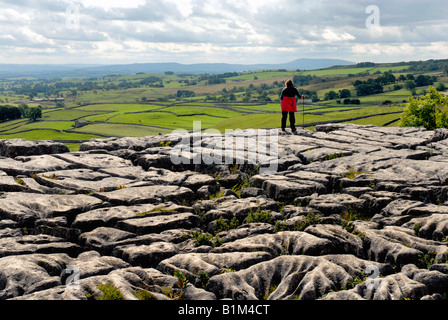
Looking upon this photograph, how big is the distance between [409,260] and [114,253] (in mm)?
11094

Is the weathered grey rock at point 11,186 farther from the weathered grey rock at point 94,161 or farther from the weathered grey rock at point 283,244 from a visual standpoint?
the weathered grey rock at point 283,244

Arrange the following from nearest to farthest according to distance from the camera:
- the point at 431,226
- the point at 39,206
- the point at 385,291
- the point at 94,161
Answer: the point at 385,291, the point at 431,226, the point at 39,206, the point at 94,161

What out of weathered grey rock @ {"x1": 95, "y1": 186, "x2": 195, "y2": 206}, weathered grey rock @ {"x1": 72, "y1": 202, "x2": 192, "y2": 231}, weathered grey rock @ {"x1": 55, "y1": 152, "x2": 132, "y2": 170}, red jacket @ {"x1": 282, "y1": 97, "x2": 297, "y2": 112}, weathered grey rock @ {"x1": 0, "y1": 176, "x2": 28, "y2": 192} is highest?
red jacket @ {"x1": 282, "y1": 97, "x2": 297, "y2": 112}

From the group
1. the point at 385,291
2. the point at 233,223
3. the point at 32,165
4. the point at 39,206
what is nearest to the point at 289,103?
the point at 233,223

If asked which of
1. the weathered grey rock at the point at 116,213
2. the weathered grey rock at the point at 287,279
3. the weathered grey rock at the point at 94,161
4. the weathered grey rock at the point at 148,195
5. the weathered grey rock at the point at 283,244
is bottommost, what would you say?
the weathered grey rock at the point at 287,279

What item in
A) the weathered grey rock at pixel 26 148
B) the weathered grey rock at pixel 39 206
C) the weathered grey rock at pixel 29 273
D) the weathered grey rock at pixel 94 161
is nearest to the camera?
the weathered grey rock at pixel 29 273

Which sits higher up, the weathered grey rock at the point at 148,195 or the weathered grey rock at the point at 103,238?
the weathered grey rock at the point at 148,195

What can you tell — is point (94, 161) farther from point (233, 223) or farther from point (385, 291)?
point (385, 291)

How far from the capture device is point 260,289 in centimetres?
1199

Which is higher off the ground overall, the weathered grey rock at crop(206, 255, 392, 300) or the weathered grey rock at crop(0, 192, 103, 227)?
the weathered grey rock at crop(0, 192, 103, 227)

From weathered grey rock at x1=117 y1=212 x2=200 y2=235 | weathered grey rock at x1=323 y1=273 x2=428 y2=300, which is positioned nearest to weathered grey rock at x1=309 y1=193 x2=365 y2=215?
weathered grey rock at x1=117 y1=212 x2=200 y2=235

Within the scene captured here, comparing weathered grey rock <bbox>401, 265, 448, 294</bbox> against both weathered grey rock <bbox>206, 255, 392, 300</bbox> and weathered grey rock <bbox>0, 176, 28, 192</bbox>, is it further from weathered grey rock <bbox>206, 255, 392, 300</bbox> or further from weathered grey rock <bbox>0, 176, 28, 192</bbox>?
weathered grey rock <bbox>0, 176, 28, 192</bbox>

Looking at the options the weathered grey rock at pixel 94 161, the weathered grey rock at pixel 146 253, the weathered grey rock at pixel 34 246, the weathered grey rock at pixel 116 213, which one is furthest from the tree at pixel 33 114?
the weathered grey rock at pixel 146 253

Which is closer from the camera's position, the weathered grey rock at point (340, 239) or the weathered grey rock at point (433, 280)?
the weathered grey rock at point (433, 280)
